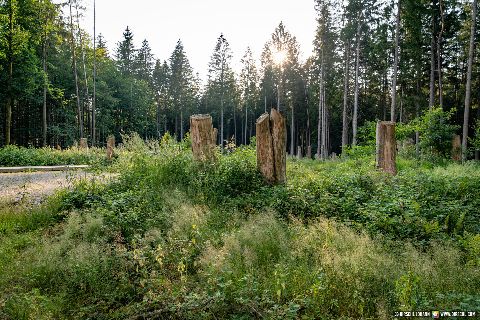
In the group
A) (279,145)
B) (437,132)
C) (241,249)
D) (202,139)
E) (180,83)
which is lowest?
(241,249)

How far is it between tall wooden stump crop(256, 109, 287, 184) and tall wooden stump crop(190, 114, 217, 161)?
1.34 meters

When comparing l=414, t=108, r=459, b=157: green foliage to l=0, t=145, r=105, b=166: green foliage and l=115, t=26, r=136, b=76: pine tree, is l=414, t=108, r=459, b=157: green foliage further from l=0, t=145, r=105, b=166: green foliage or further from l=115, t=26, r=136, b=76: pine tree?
l=115, t=26, r=136, b=76: pine tree

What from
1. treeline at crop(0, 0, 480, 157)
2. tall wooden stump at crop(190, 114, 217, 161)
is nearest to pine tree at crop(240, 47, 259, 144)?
treeline at crop(0, 0, 480, 157)

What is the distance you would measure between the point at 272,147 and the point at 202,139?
6.20 feet

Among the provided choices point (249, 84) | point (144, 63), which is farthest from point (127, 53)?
point (249, 84)

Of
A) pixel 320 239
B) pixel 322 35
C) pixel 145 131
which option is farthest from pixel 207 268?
pixel 145 131

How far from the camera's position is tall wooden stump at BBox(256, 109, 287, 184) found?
8164 millimetres

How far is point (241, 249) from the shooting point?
4.98 meters

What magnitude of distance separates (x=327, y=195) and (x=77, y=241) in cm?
478

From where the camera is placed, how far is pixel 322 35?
32812 millimetres

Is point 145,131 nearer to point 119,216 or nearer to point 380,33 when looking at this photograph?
point 380,33

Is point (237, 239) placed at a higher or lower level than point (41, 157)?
lower

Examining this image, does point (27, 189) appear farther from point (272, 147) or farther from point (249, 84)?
point (249, 84)

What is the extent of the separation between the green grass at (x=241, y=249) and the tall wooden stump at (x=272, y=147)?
40 cm
